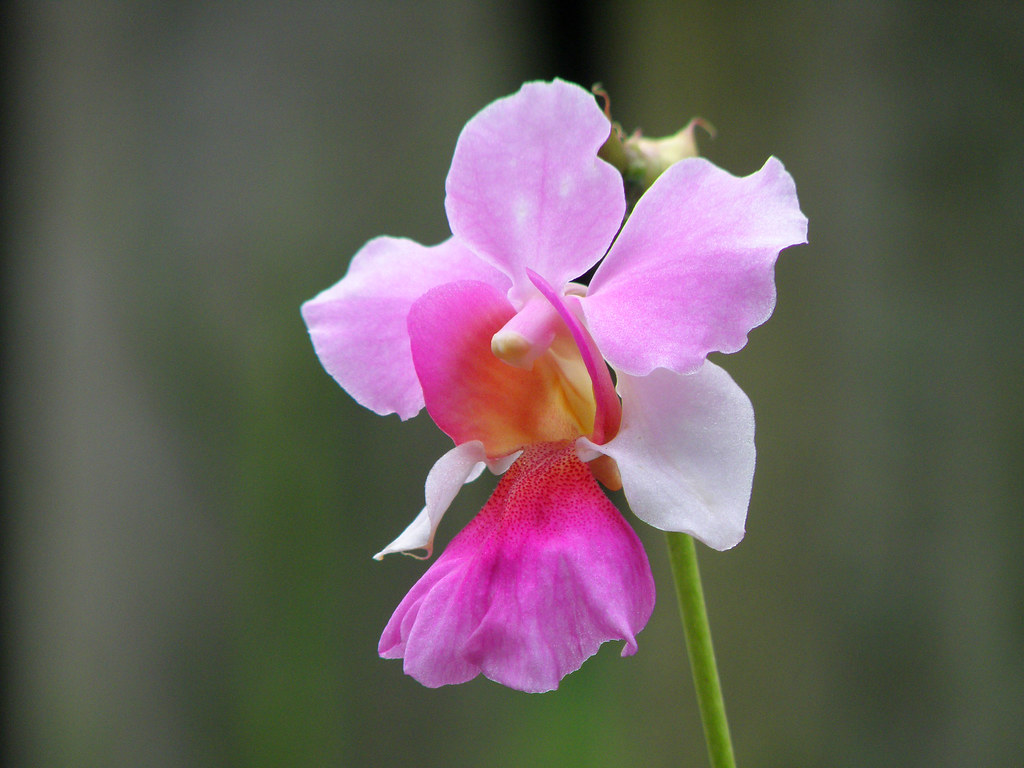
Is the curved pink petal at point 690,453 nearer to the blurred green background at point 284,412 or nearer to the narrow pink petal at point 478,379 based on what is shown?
the narrow pink petal at point 478,379

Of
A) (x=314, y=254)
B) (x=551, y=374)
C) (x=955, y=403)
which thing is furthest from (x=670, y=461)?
(x=314, y=254)

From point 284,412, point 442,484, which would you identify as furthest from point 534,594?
point 284,412

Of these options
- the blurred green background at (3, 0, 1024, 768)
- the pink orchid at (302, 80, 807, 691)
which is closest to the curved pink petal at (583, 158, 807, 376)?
the pink orchid at (302, 80, 807, 691)

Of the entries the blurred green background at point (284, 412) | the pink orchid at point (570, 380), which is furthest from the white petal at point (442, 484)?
the blurred green background at point (284, 412)

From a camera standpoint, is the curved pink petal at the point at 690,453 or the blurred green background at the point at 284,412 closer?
the curved pink petal at the point at 690,453

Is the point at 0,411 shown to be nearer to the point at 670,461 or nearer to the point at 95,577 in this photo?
the point at 95,577

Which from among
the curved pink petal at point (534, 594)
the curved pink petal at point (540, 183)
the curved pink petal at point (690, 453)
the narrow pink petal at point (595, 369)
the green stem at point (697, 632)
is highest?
A: the curved pink petal at point (540, 183)

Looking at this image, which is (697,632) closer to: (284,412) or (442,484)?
(442,484)
